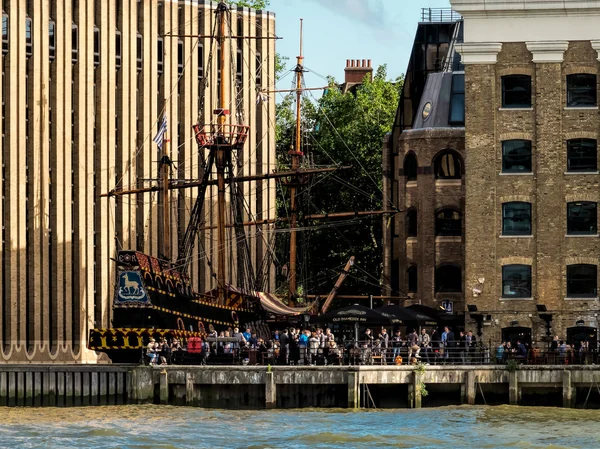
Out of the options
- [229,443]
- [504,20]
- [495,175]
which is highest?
[504,20]

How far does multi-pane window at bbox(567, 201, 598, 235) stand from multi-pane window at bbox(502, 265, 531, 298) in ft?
7.83

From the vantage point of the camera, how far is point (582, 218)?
7906cm

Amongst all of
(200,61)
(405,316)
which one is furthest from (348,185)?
(405,316)

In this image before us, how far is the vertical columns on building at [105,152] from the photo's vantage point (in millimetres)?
98688

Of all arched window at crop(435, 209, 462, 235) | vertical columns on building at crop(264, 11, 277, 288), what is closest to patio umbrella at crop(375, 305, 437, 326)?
arched window at crop(435, 209, 462, 235)

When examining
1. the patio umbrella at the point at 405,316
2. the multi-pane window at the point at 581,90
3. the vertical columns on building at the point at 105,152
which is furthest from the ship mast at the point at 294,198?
the multi-pane window at the point at 581,90

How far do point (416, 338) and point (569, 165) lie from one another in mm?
11838

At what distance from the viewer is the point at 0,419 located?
2576 inches

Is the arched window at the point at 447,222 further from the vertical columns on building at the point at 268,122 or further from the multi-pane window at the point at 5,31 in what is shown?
the vertical columns on building at the point at 268,122

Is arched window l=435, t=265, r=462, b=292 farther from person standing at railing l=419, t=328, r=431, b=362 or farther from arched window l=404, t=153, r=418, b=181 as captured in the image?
person standing at railing l=419, t=328, r=431, b=362

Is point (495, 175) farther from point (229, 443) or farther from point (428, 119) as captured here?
point (229, 443)

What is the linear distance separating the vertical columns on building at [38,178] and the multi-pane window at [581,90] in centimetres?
2818

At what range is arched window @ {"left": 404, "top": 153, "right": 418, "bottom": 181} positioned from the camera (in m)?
87.4

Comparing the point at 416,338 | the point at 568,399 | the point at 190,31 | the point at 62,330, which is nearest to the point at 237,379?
the point at 416,338
